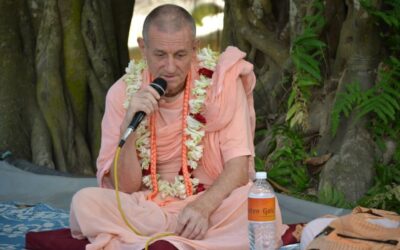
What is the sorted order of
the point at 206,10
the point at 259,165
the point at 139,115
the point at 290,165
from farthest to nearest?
the point at 206,10 < the point at 259,165 < the point at 290,165 < the point at 139,115

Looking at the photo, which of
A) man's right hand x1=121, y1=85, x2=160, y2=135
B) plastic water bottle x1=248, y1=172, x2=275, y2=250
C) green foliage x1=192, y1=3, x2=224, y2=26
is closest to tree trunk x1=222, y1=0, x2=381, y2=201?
man's right hand x1=121, y1=85, x2=160, y2=135

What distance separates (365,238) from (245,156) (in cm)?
89

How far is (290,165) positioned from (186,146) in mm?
1640

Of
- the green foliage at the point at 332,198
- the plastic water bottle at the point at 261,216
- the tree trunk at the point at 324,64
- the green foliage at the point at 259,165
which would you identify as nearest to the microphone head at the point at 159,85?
the plastic water bottle at the point at 261,216

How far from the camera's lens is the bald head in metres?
3.77

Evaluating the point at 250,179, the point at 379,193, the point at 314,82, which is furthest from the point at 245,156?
the point at 314,82

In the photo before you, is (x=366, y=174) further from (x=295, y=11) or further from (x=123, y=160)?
(x=123, y=160)

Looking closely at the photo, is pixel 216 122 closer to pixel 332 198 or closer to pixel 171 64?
pixel 171 64

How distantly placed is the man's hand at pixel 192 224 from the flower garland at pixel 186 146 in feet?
1.02

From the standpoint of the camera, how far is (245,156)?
3.88m

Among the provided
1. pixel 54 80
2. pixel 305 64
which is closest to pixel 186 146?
pixel 305 64

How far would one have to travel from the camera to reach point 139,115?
3523 mm

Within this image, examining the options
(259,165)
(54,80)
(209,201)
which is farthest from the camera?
(54,80)

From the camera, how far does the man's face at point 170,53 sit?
12.3 feet
